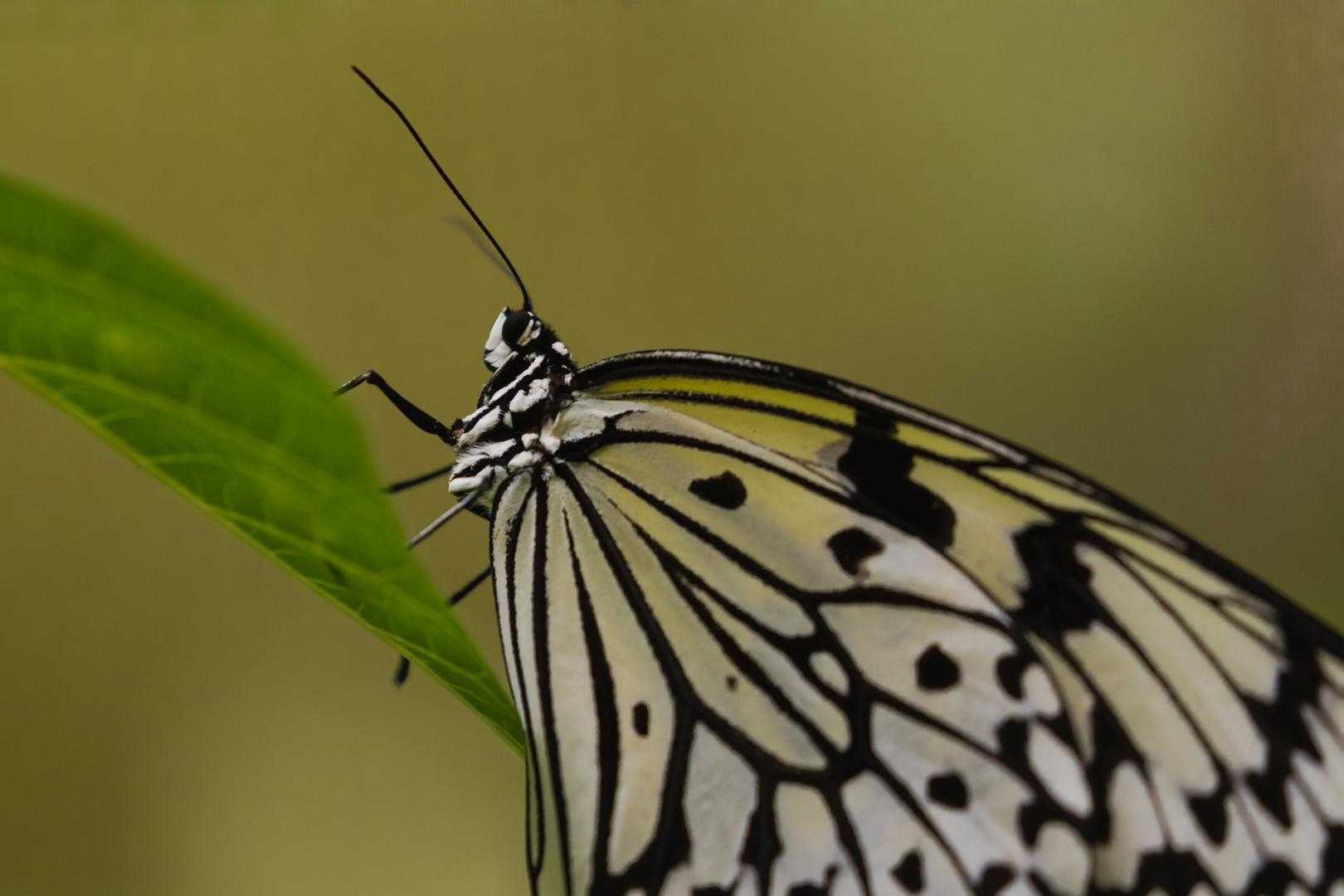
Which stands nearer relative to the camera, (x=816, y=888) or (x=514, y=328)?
(x=816, y=888)

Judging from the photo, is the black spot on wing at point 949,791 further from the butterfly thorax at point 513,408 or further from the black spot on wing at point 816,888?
the butterfly thorax at point 513,408

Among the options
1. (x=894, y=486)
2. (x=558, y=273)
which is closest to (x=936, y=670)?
(x=894, y=486)

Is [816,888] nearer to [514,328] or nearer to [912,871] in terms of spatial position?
[912,871]

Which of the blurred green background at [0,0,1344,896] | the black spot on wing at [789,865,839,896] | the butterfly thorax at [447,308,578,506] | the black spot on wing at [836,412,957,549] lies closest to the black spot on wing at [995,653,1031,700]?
the black spot on wing at [836,412,957,549]

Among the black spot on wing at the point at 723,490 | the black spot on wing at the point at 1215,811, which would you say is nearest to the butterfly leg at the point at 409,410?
the black spot on wing at the point at 723,490

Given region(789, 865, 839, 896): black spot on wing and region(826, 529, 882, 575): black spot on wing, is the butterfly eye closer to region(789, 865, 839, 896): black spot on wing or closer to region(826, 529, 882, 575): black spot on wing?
region(826, 529, 882, 575): black spot on wing

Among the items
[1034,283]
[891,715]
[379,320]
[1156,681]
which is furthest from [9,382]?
[1034,283]
